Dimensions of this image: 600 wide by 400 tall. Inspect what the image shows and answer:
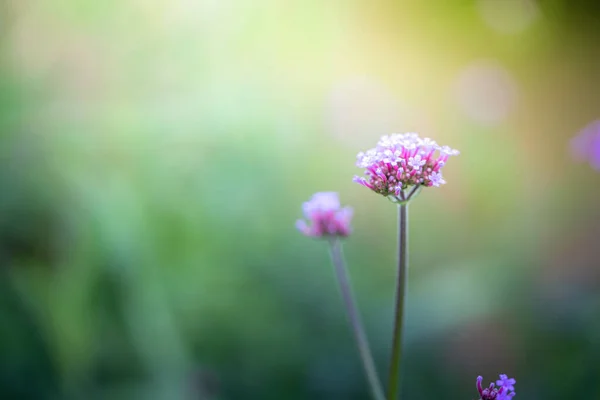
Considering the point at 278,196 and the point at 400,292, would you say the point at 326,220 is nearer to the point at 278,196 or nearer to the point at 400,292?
the point at 400,292

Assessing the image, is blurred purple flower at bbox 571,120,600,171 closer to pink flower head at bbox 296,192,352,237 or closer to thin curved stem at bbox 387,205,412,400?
pink flower head at bbox 296,192,352,237

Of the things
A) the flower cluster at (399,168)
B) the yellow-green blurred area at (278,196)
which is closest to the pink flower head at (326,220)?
the flower cluster at (399,168)

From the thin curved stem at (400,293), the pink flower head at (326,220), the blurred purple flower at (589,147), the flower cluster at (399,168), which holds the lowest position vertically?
the thin curved stem at (400,293)

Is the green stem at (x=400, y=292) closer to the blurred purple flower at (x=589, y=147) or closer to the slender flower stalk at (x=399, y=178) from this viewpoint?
the slender flower stalk at (x=399, y=178)

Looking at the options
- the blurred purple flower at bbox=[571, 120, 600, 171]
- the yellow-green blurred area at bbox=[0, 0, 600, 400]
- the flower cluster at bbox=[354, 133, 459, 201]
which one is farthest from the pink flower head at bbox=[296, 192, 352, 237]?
the blurred purple flower at bbox=[571, 120, 600, 171]

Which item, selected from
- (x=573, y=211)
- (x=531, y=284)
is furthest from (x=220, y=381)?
(x=573, y=211)
